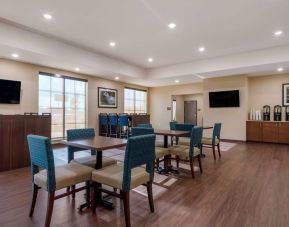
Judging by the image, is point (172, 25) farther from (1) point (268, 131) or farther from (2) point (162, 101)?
(2) point (162, 101)

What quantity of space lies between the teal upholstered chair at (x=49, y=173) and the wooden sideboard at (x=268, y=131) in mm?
7388

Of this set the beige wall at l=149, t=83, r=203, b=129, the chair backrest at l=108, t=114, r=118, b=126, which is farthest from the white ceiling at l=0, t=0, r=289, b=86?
the beige wall at l=149, t=83, r=203, b=129

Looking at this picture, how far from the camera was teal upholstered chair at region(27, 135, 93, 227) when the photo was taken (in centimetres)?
194

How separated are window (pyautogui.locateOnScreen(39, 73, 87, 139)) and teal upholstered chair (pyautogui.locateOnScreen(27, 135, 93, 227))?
16.4ft

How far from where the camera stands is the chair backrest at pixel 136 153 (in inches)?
78.5

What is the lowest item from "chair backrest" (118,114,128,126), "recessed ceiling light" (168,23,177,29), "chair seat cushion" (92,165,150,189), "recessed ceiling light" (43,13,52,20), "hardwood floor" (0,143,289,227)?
"hardwood floor" (0,143,289,227)

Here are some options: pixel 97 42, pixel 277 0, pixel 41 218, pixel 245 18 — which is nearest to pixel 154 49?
pixel 97 42

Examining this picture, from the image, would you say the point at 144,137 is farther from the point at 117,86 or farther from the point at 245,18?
the point at 117,86

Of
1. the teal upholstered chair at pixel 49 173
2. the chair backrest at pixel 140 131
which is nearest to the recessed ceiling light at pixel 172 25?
the chair backrest at pixel 140 131

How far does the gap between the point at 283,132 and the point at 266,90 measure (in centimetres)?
189

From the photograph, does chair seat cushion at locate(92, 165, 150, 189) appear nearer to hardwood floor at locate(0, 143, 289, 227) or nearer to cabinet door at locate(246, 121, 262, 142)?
hardwood floor at locate(0, 143, 289, 227)

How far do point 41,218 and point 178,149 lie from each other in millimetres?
2447

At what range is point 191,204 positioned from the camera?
2555mm

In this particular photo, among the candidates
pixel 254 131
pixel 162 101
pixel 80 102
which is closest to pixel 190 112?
pixel 162 101
